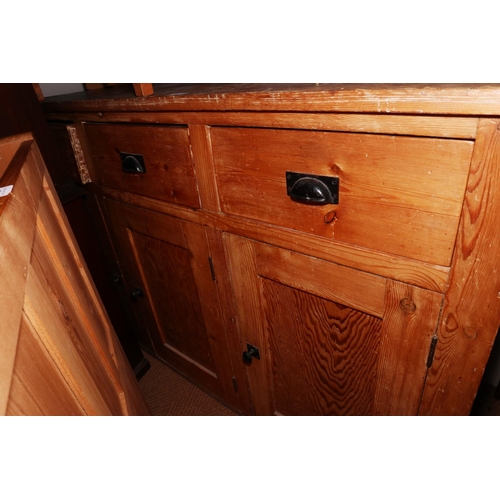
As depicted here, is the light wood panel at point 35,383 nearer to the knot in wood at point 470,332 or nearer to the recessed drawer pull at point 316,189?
the recessed drawer pull at point 316,189

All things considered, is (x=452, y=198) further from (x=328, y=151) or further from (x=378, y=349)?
(x=378, y=349)

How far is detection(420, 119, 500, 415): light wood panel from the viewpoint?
55 centimetres

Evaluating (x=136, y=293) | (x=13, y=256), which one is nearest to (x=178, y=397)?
(x=136, y=293)

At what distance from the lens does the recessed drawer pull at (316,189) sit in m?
0.71

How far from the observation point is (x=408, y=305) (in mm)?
753

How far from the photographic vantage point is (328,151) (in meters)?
0.68

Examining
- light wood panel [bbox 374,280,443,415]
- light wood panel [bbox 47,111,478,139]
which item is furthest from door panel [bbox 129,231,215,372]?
light wood panel [bbox 374,280,443,415]

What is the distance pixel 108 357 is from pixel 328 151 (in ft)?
2.16

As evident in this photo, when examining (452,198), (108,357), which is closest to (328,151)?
(452,198)

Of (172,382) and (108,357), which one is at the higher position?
(108,357)

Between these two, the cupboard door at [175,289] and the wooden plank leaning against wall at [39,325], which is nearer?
the wooden plank leaning against wall at [39,325]

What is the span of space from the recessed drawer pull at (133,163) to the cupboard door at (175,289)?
15 centimetres

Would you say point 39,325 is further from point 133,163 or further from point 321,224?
point 133,163

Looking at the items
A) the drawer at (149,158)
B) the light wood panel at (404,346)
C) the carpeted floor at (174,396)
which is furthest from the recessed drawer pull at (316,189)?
the carpeted floor at (174,396)
